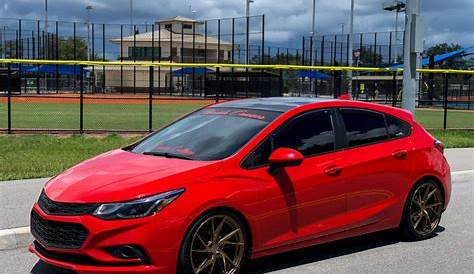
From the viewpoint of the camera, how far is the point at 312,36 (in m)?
67.6

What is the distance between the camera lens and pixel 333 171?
5.91 meters

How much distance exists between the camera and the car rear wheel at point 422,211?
269 inches

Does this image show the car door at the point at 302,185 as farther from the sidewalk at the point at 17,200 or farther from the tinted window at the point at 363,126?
the sidewalk at the point at 17,200

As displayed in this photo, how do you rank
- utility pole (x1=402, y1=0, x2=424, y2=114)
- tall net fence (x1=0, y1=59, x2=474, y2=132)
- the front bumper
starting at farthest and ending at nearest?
tall net fence (x1=0, y1=59, x2=474, y2=132)
utility pole (x1=402, y1=0, x2=424, y2=114)
the front bumper

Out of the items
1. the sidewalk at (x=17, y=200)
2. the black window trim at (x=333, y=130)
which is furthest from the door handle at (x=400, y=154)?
the sidewalk at (x=17, y=200)

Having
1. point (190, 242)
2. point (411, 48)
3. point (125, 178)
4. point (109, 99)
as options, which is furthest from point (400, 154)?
point (109, 99)

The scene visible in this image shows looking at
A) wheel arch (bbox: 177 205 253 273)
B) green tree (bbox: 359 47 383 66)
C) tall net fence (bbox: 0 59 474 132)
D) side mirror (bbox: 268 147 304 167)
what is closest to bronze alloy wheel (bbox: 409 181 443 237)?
side mirror (bbox: 268 147 304 167)

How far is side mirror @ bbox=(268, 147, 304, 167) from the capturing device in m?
5.35

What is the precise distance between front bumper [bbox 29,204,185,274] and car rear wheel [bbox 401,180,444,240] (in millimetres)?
3092

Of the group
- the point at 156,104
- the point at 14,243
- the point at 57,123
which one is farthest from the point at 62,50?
the point at 14,243

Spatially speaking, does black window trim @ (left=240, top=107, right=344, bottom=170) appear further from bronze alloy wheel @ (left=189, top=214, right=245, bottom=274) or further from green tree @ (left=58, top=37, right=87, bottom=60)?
green tree @ (left=58, top=37, right=87, bottom=60)

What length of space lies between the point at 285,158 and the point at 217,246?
962 mm

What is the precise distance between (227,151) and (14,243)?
274 cm

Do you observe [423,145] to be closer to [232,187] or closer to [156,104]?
[232,187]
